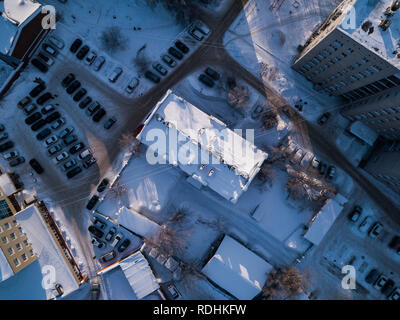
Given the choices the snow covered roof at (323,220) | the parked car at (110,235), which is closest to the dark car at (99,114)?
the parked car at (110,235)

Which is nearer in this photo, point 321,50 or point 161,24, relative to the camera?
point 321,50

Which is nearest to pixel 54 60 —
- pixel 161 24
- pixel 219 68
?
pixel 161 24

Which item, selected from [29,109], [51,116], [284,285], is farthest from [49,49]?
[284,285]

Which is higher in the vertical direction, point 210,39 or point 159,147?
point 210,39

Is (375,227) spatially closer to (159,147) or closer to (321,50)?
(321,50)

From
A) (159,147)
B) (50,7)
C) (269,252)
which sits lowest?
(269,252)
